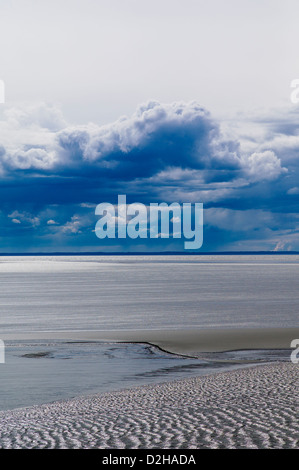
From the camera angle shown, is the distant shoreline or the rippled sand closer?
the rippled sand

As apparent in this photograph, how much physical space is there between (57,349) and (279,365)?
35.8 ft

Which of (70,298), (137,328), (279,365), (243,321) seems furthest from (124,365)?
(70,298)

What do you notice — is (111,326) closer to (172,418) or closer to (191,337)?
(191,337)

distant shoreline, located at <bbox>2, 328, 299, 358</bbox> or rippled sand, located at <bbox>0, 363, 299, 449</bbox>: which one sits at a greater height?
rippled sand, located at <bbox>0, 363, 299, 449</bbox>

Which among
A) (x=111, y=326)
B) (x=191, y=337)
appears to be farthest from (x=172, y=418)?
(x=111, y=326)

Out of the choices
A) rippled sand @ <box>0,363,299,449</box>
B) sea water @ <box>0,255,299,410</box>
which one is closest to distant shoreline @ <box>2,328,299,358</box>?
sea water @ <box>0,255,299,410</box>

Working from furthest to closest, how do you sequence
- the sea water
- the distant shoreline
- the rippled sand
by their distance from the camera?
the distant shoreline → the sea water → the rippled sand

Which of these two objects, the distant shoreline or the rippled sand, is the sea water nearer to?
the distant shoreline

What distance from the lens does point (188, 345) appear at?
31672 millimetres

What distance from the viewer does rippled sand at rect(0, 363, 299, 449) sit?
1343 cm

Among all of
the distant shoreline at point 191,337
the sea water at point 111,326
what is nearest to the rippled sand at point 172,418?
the sea water at point 111,326

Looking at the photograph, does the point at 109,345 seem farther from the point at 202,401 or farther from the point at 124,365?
the point at 202,401

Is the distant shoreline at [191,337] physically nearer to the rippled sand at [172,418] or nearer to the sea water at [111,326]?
the sea water at [111,326]

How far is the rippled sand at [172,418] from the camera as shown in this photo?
44.1 ft
